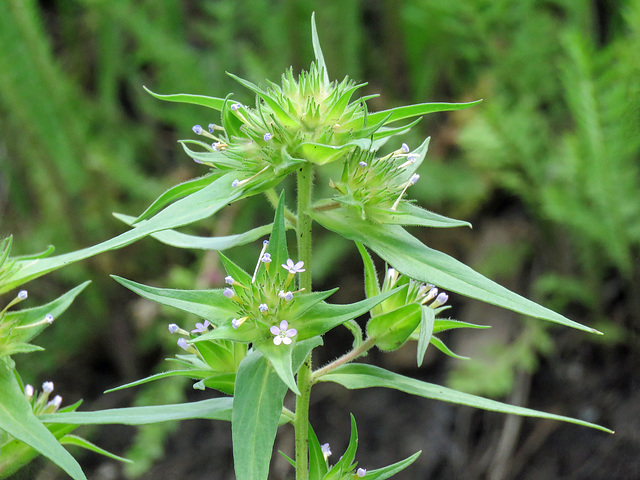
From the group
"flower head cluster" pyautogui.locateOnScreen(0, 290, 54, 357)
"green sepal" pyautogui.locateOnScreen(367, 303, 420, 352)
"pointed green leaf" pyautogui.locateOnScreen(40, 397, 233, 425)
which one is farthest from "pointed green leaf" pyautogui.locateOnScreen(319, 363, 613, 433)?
"flower head cluster" pyautogui.locateOnScreen(0, 290, 54, 357)

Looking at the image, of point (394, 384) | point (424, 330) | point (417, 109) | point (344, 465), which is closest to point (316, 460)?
point (344, 465)

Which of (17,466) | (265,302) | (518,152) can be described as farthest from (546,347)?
(17,466)

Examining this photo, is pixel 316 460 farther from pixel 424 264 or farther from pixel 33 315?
pixel 33 315

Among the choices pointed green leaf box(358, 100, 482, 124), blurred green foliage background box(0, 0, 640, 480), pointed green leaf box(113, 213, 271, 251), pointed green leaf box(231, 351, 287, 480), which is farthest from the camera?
blurred green foliage background box(0, 0, 640, 480)

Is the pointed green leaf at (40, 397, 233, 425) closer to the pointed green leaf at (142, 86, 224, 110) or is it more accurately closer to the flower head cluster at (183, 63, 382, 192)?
the flower head cluster at (183, 63, 382, 192)

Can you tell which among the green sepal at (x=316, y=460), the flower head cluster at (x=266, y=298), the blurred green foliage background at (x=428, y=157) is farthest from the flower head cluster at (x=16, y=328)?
the blurred green foliage background at (x=428, y=157)

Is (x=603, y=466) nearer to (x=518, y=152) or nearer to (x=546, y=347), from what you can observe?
(x=546, y=347)
